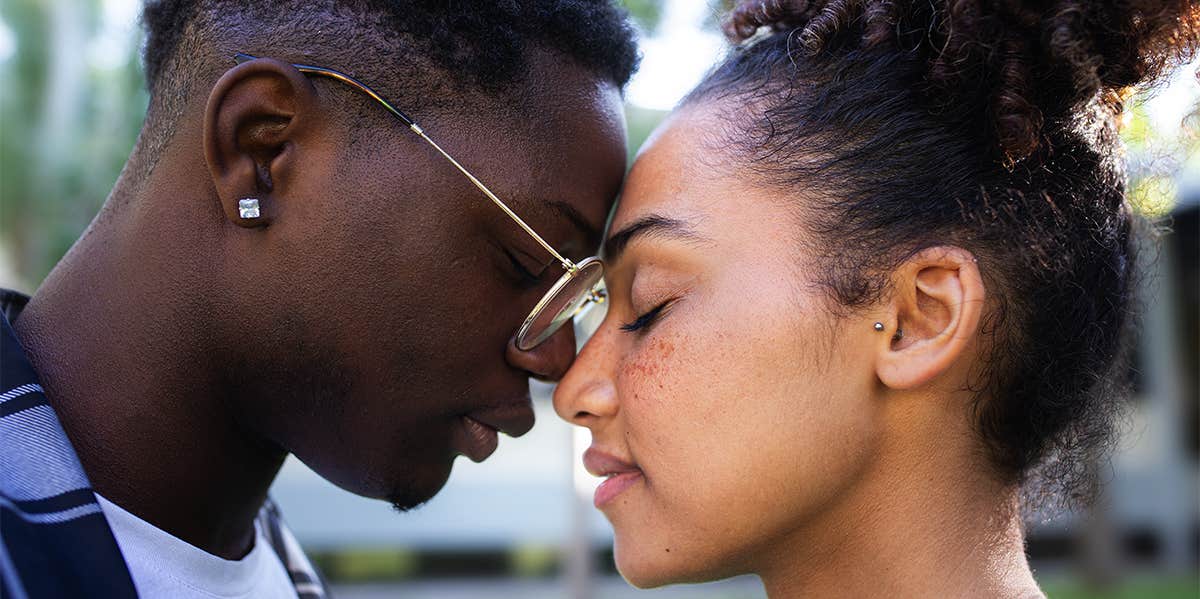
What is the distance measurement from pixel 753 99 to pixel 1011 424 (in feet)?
2.95

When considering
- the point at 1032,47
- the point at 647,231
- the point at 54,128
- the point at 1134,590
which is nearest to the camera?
the point at 1032,47

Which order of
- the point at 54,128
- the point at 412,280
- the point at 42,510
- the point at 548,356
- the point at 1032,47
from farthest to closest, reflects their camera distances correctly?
the point at 54,128, the point at 548,356, the point at 412,280, the point at 1032,47, the point at 42,510

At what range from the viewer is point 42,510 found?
6.11ft

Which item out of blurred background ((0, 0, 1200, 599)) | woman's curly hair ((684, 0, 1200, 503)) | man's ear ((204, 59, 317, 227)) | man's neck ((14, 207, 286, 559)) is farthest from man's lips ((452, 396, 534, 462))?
blurred background ((0, 0, 1200, 599))

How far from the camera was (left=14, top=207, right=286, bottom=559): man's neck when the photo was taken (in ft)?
6.94

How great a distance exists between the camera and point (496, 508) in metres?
10.7

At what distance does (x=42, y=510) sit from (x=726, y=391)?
1279mm

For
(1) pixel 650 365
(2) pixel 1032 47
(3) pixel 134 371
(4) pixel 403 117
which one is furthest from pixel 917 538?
(3) pixel 134 371

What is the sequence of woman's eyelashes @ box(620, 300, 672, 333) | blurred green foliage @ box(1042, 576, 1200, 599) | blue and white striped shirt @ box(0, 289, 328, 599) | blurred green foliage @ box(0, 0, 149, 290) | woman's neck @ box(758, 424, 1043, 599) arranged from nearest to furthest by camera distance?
blue and white striped shirt @ box(0, 289, 328, 599) < woman's neck @ box(758, 424, 1043, 599) < woman's eyelashes @ box(620, 300, 672, 333) < blurred green foliage @ box(0, 0, 149, 290) < blurred green foliage @ box(1042, 576, 1200, 599)

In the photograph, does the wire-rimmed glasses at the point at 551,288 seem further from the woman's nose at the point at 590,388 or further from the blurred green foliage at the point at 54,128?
the blurred green foliage at the point at 54,128

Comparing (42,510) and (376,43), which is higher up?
(376,43)

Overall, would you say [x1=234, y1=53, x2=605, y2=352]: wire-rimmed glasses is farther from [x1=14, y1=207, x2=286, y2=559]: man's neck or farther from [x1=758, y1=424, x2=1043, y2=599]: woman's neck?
[x1=758, y1=424, x2=1043, y2=599]: woman's neck

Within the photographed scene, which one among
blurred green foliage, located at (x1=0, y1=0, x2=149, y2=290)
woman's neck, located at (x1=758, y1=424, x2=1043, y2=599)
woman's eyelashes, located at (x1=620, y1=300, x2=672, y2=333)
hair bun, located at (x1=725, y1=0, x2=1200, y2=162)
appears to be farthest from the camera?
blurred green foliage, located at (x1=0, y1=0, x2=149, y2=290)

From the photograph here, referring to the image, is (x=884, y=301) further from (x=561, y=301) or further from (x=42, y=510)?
(x=42, y=510)
